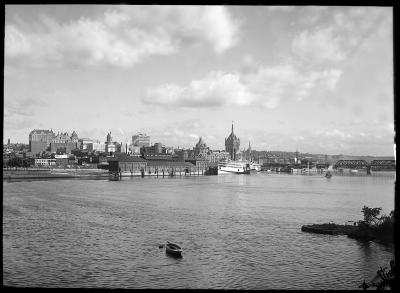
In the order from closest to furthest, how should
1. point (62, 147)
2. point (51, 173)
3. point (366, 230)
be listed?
point (366, 230) < point (51, 173) < point (62, 147)

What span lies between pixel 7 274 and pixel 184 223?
1445 centimetres

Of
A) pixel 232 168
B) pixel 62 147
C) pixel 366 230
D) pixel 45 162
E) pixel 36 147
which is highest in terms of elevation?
pixel 62 147

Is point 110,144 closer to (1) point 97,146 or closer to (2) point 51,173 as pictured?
(1) point 97,146

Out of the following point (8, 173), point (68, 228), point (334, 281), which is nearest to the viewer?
point (334, 281)

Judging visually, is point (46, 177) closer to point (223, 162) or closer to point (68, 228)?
point (68, 228)

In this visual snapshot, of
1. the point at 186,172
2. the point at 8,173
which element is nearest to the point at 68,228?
the point at 8,173

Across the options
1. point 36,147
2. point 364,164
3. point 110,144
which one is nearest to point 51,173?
point 36,147

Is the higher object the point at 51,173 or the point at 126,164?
the point at 126,164

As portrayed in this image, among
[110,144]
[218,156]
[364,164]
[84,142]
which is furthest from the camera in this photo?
[218,156]

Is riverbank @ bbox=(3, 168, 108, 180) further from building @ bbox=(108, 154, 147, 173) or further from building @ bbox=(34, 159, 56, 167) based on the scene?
building @ bbox=(34, 159, 56, 167)

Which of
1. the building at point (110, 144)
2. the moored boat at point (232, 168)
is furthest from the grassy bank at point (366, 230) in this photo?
the building at point (110, 144)

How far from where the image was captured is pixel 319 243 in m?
22.2

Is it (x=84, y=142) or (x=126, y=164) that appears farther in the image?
(x=84, y=142)

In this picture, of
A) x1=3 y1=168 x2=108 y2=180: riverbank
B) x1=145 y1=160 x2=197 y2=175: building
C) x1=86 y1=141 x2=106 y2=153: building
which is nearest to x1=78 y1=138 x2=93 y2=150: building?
x1=86 y1=141 x2=106 y2=153: building
